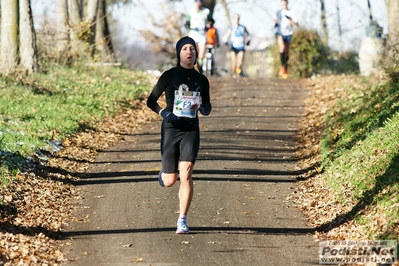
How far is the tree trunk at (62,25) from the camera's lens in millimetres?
26031

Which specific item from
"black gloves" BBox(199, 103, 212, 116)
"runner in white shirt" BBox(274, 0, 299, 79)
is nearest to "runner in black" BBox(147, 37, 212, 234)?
"black gloves" BBox(199, 103, 212, 116)

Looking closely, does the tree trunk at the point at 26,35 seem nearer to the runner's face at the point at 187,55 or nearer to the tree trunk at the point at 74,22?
the tree trunk at the point at 74,22

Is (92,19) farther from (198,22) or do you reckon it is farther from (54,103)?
(54,103)

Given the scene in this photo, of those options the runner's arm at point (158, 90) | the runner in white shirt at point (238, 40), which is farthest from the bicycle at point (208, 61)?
the runner's arm at point (158, 90)

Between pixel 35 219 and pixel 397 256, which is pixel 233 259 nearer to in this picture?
pixel 397 256

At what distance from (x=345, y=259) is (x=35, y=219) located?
13.1 ft

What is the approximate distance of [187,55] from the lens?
924 cm

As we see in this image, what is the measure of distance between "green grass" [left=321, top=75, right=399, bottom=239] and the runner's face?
2.74 metres

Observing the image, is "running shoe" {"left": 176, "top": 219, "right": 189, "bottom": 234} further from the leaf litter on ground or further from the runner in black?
the leaf litter on ground

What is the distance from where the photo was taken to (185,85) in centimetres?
931

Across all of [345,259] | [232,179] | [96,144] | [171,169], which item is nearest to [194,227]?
[171,169]

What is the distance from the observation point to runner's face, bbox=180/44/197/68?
9234mm

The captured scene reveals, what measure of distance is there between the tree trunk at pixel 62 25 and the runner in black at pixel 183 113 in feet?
55.7

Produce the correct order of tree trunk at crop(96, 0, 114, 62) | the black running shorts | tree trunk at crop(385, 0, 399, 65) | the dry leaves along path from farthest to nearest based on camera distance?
tree trunk at crop(96, 0, 114, 62) < tree trunk at crop(385, 0, 399, 65) < the black running shorts < the dry leaves along path
